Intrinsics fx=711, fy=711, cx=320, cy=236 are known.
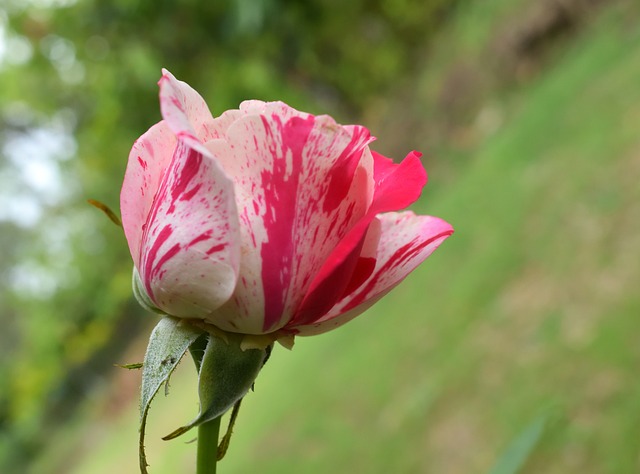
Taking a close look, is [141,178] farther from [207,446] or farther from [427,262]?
[427,262]

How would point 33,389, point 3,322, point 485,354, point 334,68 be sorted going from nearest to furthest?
1. point 485,354
2. point 334,68
3. point 33,389
4. point 3,322

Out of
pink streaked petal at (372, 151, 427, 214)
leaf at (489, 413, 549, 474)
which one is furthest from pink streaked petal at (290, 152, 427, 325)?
leaf at (489, 413, 549, 474)

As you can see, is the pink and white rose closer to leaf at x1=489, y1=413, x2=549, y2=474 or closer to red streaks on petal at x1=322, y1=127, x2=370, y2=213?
red streaks on petal at x1=322, y1=127, x2=370, y2=213

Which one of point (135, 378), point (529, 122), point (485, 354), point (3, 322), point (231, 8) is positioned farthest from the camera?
point (3, 322)

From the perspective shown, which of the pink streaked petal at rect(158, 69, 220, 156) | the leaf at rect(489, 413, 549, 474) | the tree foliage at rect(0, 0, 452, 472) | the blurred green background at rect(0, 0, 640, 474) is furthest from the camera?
the tree foliage at rect(0, 0, 452, 472)

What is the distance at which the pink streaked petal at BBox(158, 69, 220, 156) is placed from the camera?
1.04ft

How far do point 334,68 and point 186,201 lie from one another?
645 centimetres

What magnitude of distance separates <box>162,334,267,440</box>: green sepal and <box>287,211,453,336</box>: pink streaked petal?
3 centimetres

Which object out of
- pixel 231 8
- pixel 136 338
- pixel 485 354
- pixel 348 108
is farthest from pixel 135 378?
pixel 485 354

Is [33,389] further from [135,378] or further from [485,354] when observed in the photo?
[485,354]

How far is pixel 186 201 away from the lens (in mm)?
336

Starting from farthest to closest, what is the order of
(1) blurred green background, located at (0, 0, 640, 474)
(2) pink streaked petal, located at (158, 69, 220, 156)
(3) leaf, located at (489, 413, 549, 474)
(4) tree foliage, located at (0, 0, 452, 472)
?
(4) tree foliage, located at (0, 0, 452, 472), (1) blurred green background, located at (0, 0, 640, 474), (3) leaf, located at (489, 413, 549, 474), (2) pink streaked petal, located at (158, 69, 220, 156)

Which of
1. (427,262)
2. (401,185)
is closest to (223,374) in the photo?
(401,185)

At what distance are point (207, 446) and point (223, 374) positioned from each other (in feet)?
0.12
